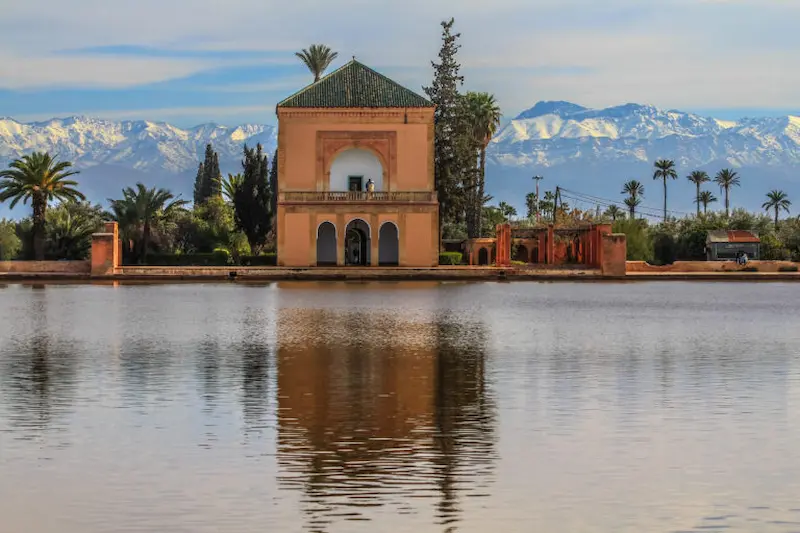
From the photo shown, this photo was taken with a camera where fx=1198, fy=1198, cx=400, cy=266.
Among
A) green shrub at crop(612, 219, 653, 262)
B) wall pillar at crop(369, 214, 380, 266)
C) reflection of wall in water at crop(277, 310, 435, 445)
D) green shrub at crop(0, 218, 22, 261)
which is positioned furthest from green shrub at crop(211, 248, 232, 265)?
reflection of wall in water at crop(277, 310, 435, 445)

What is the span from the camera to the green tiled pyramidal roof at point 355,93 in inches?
2046

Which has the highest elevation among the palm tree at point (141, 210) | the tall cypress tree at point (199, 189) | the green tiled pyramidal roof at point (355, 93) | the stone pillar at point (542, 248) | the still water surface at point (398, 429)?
the green tiled pyramidal roof at point (355, 93)

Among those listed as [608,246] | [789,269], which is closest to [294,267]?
[608,246]

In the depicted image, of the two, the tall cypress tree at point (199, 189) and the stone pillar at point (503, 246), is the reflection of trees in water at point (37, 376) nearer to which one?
the stone pillar at point (503, 246)

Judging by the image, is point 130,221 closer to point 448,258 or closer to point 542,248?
point 448,258

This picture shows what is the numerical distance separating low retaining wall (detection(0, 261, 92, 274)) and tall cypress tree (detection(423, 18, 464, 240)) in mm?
17616

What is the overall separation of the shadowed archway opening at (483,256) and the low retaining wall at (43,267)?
61.4 feet

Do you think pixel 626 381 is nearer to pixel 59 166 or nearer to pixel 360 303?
pixel 360 303

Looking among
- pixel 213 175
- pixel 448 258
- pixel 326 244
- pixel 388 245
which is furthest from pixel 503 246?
pixel 213 175

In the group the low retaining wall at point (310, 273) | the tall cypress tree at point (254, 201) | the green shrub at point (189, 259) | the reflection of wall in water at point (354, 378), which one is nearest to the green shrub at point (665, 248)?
the low retaining wall at point (310, 273)

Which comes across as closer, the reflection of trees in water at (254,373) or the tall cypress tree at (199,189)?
the reflection of trees in water at (254,373)

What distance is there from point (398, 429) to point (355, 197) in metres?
40.5

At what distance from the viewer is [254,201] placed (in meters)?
56.3

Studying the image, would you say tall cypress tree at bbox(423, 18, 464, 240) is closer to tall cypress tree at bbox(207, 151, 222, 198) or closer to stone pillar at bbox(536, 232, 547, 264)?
stone pillar at bbox(536, 232, 547, 264)
